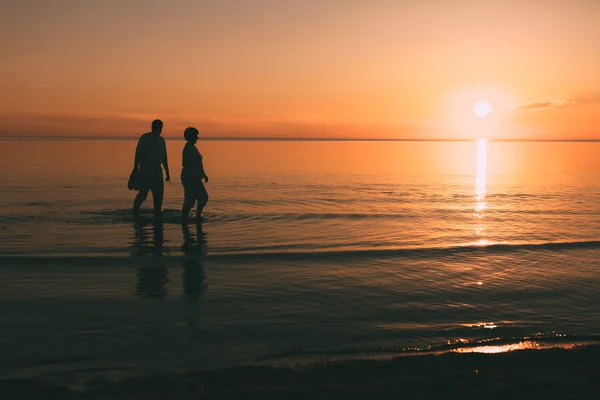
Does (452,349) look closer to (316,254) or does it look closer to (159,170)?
(316,254)

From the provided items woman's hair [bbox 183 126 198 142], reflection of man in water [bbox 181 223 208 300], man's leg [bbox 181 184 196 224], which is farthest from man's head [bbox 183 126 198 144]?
reflection of man in water [bbox 181 223 208 300]

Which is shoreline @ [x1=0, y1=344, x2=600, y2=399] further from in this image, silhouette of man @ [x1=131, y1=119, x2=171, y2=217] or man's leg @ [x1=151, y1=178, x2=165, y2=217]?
man's leg @ [x1=151, y1=178, x2=165, y2=217]

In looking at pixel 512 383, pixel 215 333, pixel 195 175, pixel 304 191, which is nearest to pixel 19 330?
pixel 215 333

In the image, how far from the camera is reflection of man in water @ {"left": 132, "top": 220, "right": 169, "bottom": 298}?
7.21 meters

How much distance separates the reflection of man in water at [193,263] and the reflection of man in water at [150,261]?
0.30 meters

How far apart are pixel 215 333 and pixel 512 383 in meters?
2.79

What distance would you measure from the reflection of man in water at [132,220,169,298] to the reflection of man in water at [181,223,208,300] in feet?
0.98

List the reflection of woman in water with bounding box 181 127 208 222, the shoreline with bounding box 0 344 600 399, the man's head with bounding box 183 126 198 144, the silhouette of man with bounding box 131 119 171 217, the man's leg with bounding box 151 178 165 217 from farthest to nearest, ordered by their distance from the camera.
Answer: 1. the man's leg with bounding box 151 178 165 217
2. the silhouette of man with bounding box 131 119 171 217
3. the reflection of woman in water with bounding box 181 127 208 222
4. the man's head with bounding box 183 126 198 144
5. the shoreline with bounding box 0 344 600 399

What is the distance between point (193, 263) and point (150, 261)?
2.42 ft

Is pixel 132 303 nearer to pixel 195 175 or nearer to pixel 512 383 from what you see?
pixel 512 383

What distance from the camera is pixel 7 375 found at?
4.34 metres

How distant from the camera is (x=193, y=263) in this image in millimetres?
8984

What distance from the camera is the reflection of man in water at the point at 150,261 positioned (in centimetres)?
721

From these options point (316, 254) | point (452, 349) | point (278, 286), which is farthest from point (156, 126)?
point (452, 349)
